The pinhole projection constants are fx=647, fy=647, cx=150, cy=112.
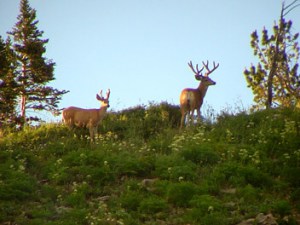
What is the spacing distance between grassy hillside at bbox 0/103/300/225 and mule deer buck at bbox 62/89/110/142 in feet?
1.40

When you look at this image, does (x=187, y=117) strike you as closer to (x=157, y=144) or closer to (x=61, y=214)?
(x=157, y=144)

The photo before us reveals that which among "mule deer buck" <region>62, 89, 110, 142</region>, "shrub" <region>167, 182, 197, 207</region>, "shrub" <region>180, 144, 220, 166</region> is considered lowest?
"shrub" <region>167, 182, 197, 207</region>

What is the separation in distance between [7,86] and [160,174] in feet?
52.6

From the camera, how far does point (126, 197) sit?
46.5 feet

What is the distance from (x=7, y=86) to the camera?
29875mm

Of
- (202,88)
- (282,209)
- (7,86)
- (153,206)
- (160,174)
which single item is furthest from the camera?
(7,86)

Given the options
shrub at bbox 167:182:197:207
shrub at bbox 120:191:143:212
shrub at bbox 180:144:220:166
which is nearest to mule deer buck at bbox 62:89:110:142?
shrub at bbox 180:144:220:166

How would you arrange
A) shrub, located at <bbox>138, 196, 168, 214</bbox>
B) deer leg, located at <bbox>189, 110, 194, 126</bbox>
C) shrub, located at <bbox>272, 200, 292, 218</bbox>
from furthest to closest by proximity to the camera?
deer leg, located at <bbox>189, 110, 194, 126</bbox> < shrub, located at <bbox>138, 196, 168, 214</bbox> < shrub, located at <bbox>272, 200, 292, 218</bbox>

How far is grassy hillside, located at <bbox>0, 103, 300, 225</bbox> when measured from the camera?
13.3m

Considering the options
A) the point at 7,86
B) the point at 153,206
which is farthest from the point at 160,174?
the point at 7,86

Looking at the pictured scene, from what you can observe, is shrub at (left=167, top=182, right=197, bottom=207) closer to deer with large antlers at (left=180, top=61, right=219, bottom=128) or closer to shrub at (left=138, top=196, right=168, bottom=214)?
shrub at (left=138, top=196, right=168, bottom=214)

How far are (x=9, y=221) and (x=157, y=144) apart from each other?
5769mm

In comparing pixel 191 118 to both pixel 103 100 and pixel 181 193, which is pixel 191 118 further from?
pixel 181 193

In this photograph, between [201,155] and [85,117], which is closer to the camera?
[201,155]
